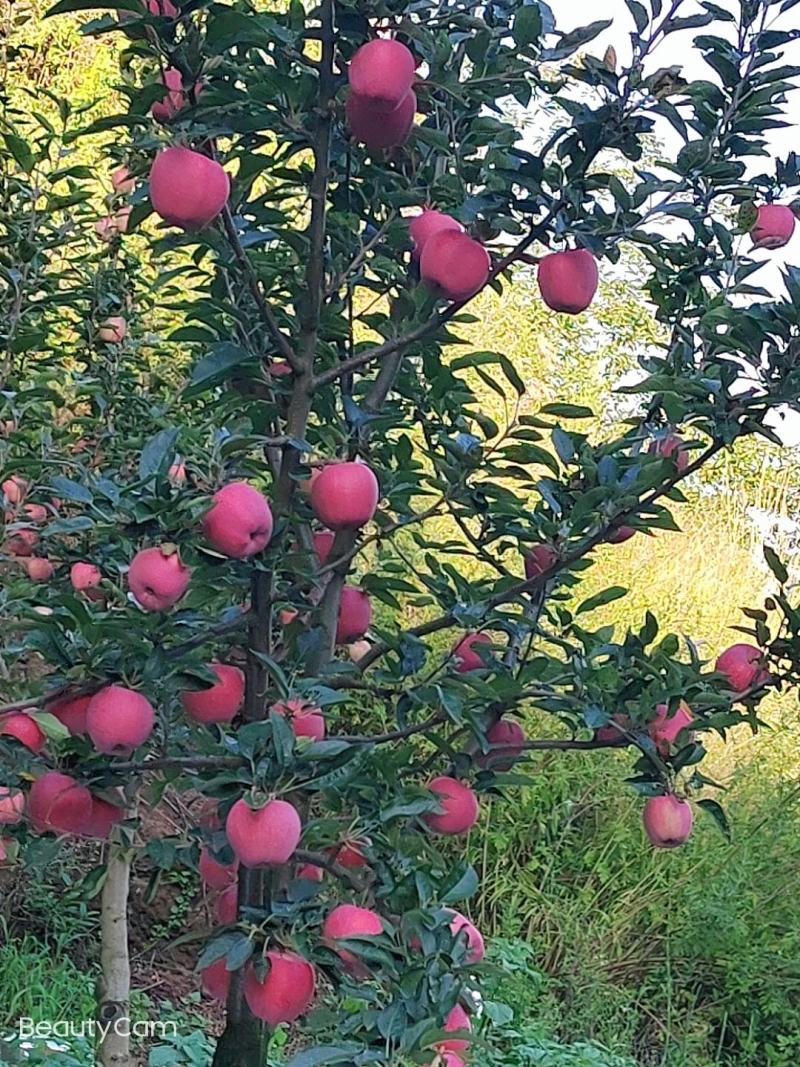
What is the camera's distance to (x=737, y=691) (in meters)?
1.17

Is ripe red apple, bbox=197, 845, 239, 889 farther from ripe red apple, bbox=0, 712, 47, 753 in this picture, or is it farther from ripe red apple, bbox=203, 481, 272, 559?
ripe red apple, bbox=203, 481, 272, 559

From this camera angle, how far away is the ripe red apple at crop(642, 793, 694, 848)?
1096 millimetres

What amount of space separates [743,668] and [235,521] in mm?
570

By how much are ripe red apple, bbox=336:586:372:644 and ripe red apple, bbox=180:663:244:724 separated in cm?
17

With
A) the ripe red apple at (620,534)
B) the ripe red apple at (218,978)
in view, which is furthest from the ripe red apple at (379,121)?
the ripe red apple at (218,978)

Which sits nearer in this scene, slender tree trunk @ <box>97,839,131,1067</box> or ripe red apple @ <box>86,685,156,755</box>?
ripe red apple @ <box>86,685,156,755</box>

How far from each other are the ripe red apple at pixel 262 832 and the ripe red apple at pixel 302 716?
0.29ft

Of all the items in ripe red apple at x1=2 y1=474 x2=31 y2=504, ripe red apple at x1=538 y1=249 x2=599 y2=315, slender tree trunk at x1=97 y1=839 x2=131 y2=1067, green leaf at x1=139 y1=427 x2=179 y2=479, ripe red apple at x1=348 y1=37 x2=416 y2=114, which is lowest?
slender tree trunk at x1=97 y1=839 x2=131 y2=1067

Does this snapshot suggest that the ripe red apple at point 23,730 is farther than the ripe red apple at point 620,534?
No

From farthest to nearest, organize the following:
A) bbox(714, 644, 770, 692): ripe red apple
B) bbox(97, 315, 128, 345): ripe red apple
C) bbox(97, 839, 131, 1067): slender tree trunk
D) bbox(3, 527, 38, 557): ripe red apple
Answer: bbox(97, 315, 128, 345): ripe red apple
bbox(97, 839, 131, 1067): slender tree trunk
bbox(3, 527, 38, 557): ripe red apple
bbox(714, 644, 770, 692): ripe red apple

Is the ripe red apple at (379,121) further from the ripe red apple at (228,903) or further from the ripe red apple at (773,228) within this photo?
the ripe red apple at (228,903)

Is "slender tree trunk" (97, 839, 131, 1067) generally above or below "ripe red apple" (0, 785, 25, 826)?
below

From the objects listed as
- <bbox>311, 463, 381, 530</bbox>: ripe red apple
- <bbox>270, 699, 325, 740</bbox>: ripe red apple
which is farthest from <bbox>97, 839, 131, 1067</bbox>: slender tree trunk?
<bbox>311, 463, 381, 530</bbox>: ripe red apple

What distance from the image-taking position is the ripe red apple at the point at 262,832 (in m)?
0.88
